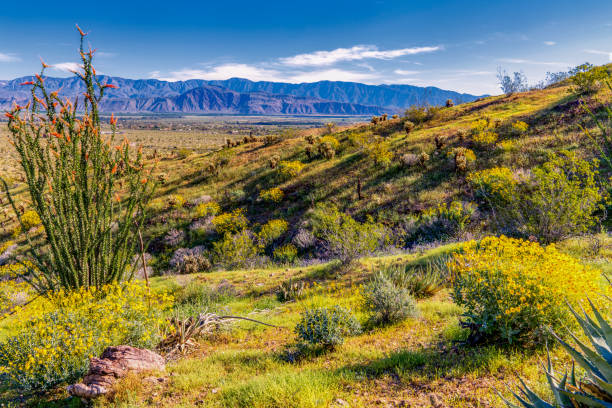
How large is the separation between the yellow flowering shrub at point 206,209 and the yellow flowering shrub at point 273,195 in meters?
3.54

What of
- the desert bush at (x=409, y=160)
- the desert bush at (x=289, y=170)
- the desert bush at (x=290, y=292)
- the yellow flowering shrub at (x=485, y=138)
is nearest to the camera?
the desert bush at (x=290, y=292)

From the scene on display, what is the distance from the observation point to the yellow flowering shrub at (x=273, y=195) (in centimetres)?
2281

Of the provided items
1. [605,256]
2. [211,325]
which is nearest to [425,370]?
[211,325]

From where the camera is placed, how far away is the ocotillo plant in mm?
4832

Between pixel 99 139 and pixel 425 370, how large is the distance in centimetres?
627

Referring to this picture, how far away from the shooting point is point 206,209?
22.9 metres

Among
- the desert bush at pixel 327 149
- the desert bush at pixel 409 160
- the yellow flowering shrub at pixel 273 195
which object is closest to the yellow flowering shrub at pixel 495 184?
the desert bush at pixel 409 160

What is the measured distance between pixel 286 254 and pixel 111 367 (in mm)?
11177

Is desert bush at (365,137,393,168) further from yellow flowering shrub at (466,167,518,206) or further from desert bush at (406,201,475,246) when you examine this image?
desert bush at (406,201,475,246)

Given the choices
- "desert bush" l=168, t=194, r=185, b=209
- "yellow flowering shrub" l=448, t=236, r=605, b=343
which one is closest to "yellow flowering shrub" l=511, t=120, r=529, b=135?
"yellow flowering shrub" l=448, t=236, r=605, b=343

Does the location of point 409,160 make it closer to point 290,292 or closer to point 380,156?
point 380,156

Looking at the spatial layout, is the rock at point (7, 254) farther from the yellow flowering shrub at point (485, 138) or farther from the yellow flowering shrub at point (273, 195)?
the yellow flowering shrub at point (485, 138)

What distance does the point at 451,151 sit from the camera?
22.2m

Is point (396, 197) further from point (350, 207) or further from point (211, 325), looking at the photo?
point (211, 325)
